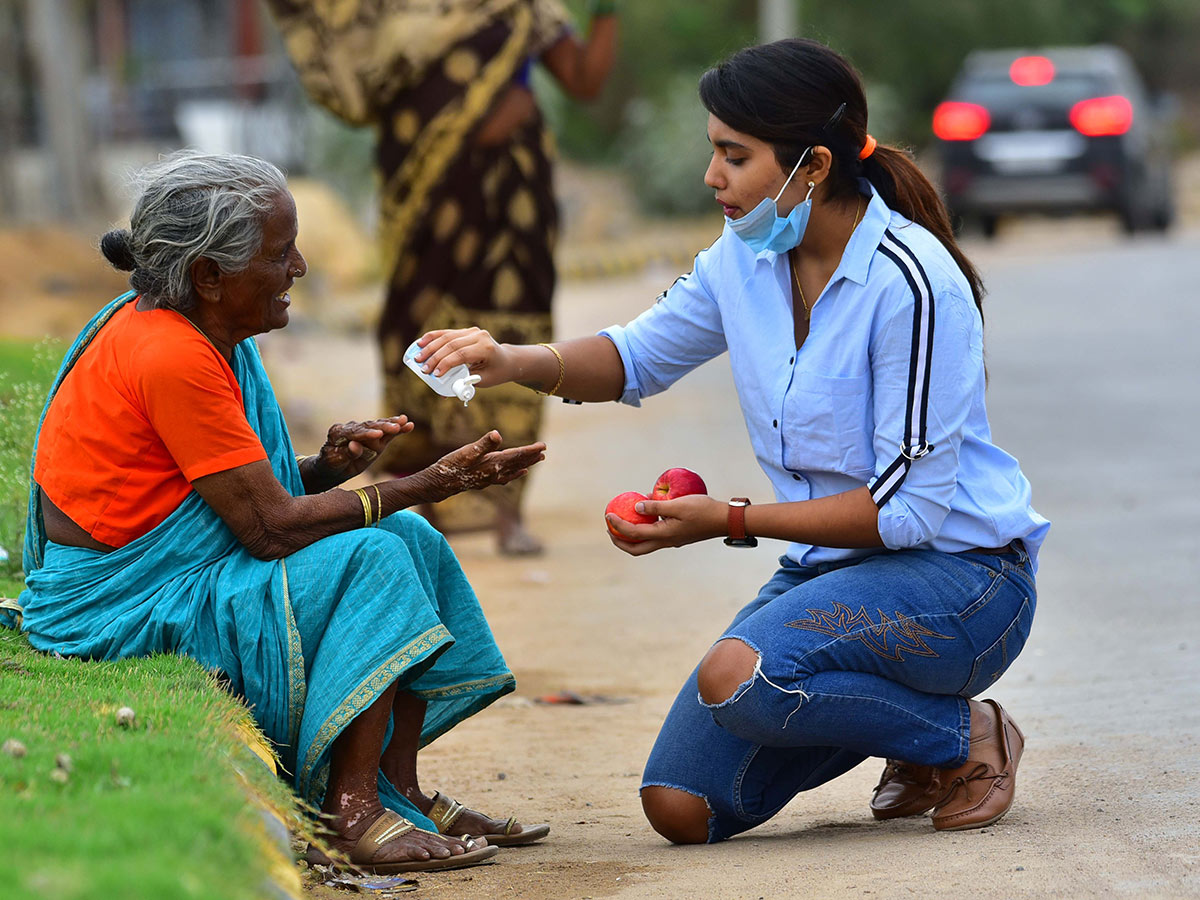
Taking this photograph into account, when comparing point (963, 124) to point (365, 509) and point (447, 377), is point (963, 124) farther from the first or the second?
point (365, 509)

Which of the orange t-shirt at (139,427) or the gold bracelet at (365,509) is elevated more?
the orange t-shirt at (139,427)

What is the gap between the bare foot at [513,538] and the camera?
702 centimetres

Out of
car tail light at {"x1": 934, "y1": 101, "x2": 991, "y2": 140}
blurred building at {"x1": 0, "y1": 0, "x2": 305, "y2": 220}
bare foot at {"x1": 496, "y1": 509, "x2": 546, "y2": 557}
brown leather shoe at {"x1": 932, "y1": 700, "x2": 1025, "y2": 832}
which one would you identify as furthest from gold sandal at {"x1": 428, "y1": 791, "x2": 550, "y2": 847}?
blurred building at {"x1": 0, "y1": 0, "x2": 305, "y2": 220}

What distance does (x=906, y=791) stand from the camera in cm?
369

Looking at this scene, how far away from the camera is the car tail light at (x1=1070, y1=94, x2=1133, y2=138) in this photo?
17.3 m

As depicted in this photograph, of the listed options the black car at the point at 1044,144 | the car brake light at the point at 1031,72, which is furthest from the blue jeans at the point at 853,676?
the car brake light at the point at 1031,72

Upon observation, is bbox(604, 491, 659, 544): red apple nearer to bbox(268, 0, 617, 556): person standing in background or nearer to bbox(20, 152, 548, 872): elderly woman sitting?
bbox(20, 152, 548, 872): elderly woman sitting

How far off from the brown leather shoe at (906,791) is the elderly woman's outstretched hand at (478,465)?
1100 mm

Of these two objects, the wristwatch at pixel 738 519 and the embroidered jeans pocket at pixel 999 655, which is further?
the embroidered jeans pocket at pixel 999 655

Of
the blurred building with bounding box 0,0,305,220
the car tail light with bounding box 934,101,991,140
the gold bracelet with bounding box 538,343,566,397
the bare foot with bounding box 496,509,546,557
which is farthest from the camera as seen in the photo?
the blurred building with bounding box 0,0,305,220

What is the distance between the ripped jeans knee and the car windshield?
15.3 m

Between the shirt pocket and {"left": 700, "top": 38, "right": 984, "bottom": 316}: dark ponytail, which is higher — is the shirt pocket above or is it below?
below

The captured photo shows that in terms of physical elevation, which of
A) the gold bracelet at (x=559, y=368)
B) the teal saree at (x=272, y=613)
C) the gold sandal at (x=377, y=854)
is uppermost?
the gold bracelet at (x=559, y=368)

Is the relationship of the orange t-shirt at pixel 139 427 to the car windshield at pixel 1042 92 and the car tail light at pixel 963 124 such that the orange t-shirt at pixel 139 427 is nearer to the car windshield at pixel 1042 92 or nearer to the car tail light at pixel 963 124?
the car tail light at pixel 963 124
